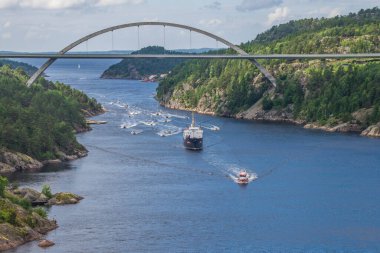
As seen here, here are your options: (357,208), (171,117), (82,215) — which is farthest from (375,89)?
(82,215)

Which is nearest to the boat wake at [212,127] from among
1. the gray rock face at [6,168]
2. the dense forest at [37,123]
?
the dense forest at [37,123]

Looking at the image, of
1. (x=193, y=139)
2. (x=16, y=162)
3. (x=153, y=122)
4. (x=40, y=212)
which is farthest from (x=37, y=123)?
(x=153, y=122)

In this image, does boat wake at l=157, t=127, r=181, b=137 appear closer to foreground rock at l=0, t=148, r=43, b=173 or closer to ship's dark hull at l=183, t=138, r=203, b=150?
ship's dark hull at l=183, t=138, r=203, b=150

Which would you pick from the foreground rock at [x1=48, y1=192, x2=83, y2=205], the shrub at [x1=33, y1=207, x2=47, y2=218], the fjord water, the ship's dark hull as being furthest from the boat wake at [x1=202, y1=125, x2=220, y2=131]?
the shrub at [x1=33, y1=207, x2=47, y2=218]

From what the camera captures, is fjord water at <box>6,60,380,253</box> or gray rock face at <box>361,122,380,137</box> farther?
gray rock face at <box>361,122,380,137</box>

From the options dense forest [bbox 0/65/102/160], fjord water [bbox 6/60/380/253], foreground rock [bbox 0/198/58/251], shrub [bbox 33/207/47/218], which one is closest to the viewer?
foreground rock [bbox 0/198/58/251]

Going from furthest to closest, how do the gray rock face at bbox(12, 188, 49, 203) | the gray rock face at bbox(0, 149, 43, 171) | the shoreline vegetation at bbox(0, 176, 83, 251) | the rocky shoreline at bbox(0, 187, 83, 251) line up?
the gray rock face at bbox(0, 149, 43, 171), the gray rock face at bbox(12, 188, 49, 203), the shoreline vegetation at bbox(0, 176, 83, 251), the rocky shoreline at bbox(0, 187, 83, 251)

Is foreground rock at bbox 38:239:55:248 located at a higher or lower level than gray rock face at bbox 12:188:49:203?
lower

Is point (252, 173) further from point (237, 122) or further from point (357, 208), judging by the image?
point (237, 122)
